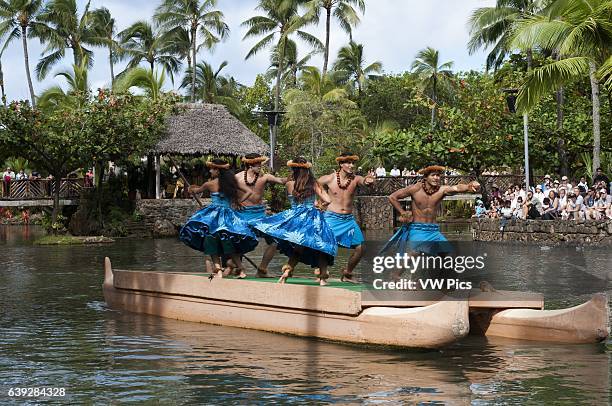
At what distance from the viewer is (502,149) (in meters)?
32.7

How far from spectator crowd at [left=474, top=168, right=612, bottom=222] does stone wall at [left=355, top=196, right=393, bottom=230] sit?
35.6 ft

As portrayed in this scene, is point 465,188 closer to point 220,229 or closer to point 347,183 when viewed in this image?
point 347,183

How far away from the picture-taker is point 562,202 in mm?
23469

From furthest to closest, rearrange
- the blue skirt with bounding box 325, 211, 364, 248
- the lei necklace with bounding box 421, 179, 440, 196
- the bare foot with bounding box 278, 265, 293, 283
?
the blue skirt with bounding box 325, 211, 364, 248
the bare foot with bounding box 278, 265, 293, 283
the lei necklace with bounding box 421, 179, 440, 196

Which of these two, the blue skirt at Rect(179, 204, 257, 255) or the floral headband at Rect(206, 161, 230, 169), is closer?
the blue skirt at Rect(179, 204, 257, 255)

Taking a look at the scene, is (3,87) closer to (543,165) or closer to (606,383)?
(543,165)

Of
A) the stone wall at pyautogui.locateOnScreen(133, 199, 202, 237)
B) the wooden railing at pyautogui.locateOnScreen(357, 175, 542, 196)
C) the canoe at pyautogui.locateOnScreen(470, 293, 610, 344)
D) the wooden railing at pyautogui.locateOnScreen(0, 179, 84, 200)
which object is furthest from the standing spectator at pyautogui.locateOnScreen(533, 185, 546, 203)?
the wooden railing at pyautogui.locateOnScreen(0, 179, 84, 200)

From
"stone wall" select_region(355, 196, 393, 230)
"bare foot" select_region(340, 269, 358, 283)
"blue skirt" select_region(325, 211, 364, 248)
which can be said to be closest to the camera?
"blue skirt" select_region(325, 211, 364, 248)

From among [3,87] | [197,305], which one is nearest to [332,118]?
[3,87]

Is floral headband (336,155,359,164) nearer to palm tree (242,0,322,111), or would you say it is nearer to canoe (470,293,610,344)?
canoe (470,293,610,344)

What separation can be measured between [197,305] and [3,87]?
4471 centimetres

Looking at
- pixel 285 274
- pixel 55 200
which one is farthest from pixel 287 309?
pixel 55 200

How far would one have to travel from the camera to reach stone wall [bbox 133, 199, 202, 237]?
1294 inches

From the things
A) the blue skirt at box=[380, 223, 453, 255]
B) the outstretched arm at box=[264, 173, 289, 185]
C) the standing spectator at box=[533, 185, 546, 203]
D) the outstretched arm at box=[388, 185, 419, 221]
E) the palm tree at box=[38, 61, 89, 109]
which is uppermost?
the palm tree at box=[38, 61, 89, 109]
